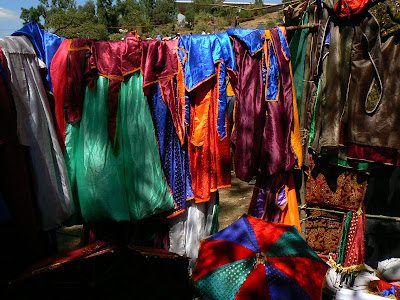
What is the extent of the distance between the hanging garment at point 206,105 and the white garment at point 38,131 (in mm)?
1081

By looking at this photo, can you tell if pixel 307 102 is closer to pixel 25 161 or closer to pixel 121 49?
pixel 121 49

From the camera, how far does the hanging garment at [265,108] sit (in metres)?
2.88

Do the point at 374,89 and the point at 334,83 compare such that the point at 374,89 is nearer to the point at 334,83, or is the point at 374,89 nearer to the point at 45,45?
the point at 334,83

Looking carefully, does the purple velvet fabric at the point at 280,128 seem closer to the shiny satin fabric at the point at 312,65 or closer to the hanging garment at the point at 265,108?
the hanging garment at the point at 265,108

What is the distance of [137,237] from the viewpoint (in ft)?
9.98

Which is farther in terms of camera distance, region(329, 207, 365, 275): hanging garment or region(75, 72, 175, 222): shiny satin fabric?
region(329, 207, 365, 275): hanging garment

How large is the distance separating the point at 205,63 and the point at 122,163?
109 cm

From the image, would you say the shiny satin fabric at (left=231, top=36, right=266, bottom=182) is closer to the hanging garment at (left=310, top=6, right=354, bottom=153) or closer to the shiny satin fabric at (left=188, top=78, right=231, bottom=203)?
the shiny satin fabric at (left=188, top=78, right=231, bottom=203)

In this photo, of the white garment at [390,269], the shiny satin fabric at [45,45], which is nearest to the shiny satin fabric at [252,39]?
the shiny satin fabric at [45,45]

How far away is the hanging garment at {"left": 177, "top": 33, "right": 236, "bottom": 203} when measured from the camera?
2791 millimetres

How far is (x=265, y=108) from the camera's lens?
2.96 m

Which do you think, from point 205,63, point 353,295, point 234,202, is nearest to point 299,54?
point 205,63

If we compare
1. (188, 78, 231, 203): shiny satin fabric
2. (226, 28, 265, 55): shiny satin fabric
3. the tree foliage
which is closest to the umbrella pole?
(188, 78, 231, 203): shiny satin fabric

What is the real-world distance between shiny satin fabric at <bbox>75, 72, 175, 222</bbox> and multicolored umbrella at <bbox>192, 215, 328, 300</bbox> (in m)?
0.70
